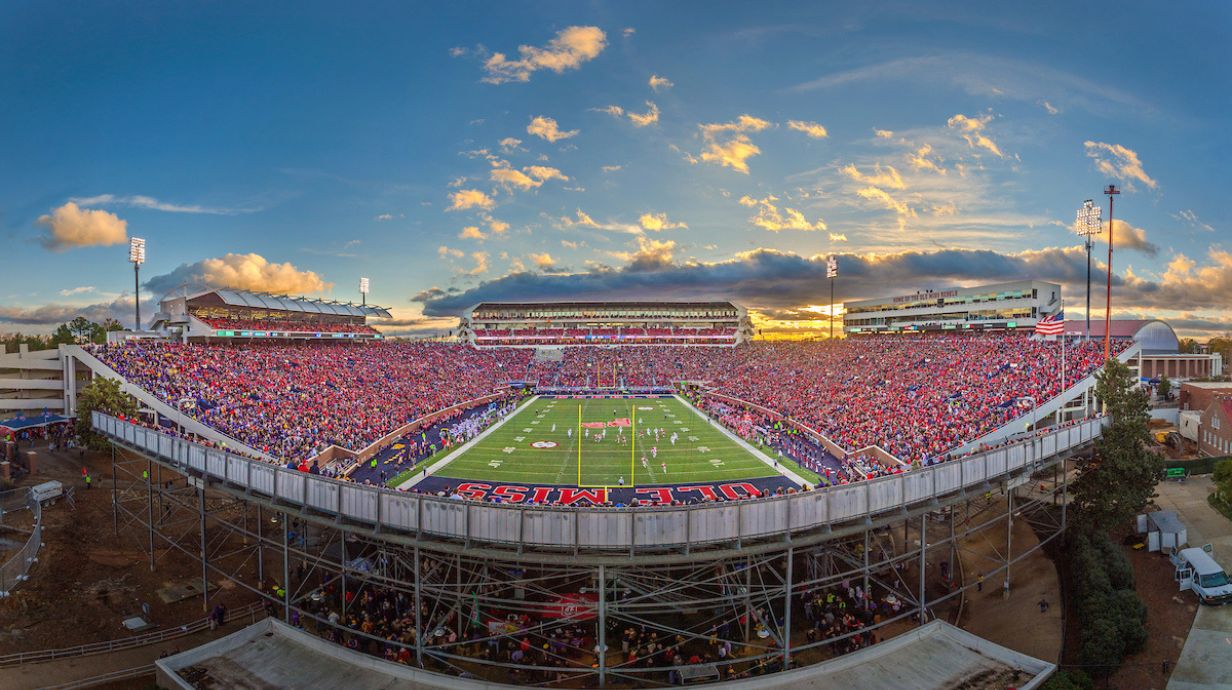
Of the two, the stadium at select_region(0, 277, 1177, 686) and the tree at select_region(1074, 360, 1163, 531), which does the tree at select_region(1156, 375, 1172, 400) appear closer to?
the stadium at select_region(0, 277, 1177, 686)

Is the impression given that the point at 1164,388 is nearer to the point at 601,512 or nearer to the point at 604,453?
the point at 604,453

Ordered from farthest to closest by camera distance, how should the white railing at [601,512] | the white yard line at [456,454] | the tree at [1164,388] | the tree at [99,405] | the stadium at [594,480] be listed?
1. the tree at [1164,388]
2. the tree at [99,405]
3. the white yard line at [456,454]
4. the stadium at [594,480]
5. the white railing at [601,512]

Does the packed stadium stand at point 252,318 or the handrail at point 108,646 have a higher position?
the packed stadium stand at point 252,318

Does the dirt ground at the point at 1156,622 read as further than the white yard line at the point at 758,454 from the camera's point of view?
No

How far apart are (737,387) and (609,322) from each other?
40319 millimetres

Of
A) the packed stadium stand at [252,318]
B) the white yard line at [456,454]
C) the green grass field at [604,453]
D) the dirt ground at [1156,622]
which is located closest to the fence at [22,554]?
the white yard line at [456,454]

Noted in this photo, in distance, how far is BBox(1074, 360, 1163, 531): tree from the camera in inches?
824

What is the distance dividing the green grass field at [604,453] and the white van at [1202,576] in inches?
613

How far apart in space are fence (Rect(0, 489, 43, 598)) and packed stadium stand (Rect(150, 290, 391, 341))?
28383 mm

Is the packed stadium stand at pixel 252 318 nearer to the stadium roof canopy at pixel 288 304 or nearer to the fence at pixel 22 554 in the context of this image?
the stadium roof canopy at pixel 288 304

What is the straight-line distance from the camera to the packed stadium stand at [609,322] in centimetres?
9488

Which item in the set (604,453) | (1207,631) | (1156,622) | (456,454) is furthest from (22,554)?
(1207,631)

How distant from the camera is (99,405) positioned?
30.1 metres

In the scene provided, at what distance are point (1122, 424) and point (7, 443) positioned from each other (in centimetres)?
5084
